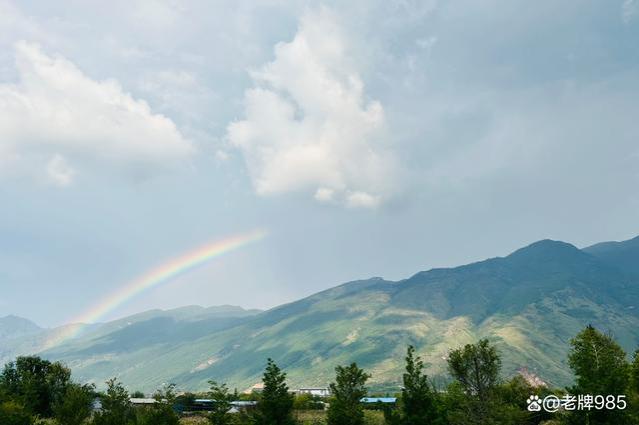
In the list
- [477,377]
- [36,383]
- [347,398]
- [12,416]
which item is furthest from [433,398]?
[36,383]

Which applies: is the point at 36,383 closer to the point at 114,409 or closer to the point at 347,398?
the point at 114,409

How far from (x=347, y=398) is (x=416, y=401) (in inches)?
362

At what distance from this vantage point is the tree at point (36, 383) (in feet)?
327

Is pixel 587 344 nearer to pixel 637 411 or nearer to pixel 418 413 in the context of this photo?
pixel 637 411

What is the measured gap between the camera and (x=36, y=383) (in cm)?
10356

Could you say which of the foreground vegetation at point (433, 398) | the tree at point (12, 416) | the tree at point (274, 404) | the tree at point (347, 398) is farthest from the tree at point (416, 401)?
the tree at point (12, 416)

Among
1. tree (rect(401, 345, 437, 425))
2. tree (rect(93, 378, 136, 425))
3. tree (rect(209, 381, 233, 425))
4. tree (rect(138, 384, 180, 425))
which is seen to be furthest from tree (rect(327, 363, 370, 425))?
tree (rect(93, 378, 136, 425))

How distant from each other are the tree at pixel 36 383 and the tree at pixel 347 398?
6490 cm

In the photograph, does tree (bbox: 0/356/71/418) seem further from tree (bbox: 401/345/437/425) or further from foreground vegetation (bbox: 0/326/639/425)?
tree (bbox: 401/345/437/425)

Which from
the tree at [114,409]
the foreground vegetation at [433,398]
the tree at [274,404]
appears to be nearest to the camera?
the foreground vegetation at [433,398]

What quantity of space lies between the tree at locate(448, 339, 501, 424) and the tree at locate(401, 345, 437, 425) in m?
5.35

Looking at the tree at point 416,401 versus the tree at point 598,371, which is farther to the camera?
the tree at point 416,401

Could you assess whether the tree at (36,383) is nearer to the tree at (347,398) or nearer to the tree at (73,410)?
the tree at (73,410)

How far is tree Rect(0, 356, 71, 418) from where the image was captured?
99.7m
